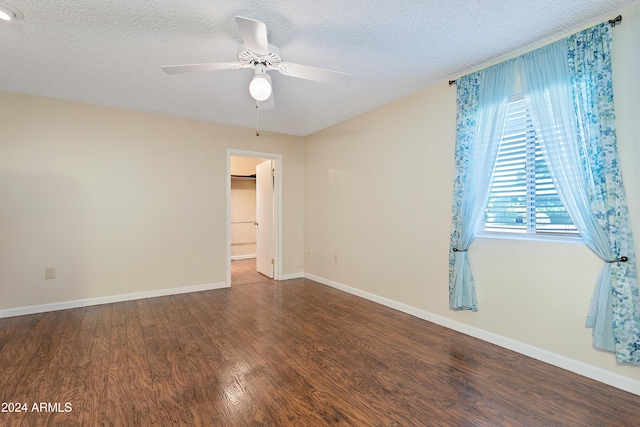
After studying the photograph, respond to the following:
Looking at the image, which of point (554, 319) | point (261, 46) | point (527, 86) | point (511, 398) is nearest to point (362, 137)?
point (527, 86)

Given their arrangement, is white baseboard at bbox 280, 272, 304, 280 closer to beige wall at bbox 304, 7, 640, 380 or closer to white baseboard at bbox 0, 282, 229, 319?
beige wall at bbox 304, 7, 640, 380

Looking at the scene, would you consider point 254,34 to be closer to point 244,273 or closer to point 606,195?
point 606,195

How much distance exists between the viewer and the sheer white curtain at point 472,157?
2701 millimetres

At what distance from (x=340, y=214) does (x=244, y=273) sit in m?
2.44

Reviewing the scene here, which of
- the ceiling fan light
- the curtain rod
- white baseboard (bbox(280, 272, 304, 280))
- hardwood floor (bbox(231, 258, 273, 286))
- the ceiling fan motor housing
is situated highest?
the curtain rod

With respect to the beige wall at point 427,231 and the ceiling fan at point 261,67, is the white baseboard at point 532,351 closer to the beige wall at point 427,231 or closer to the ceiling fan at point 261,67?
the beige wall at point 427,231

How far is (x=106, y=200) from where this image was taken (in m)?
3.99

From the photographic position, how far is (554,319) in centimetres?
238

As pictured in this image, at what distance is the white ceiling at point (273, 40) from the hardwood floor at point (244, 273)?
3060mm


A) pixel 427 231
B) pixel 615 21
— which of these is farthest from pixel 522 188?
pixel 615 21

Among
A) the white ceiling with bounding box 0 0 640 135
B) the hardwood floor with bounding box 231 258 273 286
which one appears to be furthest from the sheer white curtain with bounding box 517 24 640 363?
the hardwood floor with bounding box 231 258 273 286

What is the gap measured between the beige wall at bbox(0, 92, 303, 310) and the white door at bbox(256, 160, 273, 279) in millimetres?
652

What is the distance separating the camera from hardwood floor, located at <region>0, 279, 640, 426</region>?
71.1 inches

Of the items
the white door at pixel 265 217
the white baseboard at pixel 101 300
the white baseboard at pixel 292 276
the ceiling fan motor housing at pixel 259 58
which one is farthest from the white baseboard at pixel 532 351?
the ceiling fan motor housing at pixel 259 58
